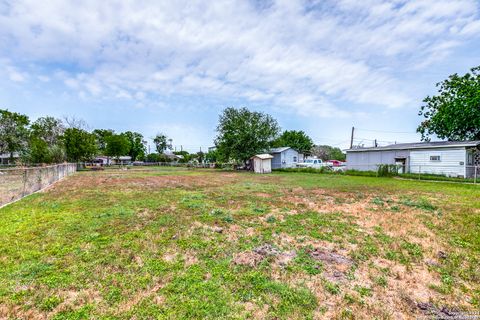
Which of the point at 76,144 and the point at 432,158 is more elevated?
the point at 76,144

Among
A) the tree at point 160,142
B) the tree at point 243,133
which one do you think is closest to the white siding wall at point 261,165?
the tree at point 243,133

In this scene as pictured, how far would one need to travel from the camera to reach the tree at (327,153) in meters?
56.5

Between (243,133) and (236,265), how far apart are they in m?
23.7

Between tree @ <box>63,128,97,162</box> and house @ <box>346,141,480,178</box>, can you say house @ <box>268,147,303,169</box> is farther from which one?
tree @ <box>63,128,97,162</box>

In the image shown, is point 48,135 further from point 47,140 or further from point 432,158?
point 432,158

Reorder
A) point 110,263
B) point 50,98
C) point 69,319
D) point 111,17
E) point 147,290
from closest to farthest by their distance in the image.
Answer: point 69,319
point 147,290
point 110,263
point 111,17
point 50,98

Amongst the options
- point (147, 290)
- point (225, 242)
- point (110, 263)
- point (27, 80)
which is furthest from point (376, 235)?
point (27, 80)

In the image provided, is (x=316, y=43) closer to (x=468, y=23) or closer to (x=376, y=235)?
(x=468, y=23)

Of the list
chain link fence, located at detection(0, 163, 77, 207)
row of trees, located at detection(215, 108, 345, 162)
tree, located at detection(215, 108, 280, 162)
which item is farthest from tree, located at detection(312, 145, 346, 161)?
chain link fence, located at detection(0, 163, 77, 207)

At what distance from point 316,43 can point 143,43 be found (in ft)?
37.6

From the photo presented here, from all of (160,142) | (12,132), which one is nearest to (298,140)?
(160,142)

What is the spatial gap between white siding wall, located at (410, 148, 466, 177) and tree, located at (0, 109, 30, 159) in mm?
51708

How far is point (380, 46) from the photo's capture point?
13906 millimetres

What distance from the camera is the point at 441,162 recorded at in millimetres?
16562
